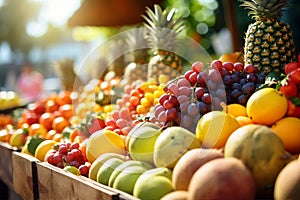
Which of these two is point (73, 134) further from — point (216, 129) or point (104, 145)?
point (216, 129)

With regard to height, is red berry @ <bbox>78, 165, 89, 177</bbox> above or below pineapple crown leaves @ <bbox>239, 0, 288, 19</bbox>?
below

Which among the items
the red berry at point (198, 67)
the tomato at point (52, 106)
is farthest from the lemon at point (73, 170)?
the tomato at point (52, 106)

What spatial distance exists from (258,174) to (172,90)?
857 mm

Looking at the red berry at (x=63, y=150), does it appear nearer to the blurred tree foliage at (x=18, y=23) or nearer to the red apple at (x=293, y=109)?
the red apple at (x=293, y=109)

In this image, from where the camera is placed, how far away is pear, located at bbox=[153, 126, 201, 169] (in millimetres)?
1946

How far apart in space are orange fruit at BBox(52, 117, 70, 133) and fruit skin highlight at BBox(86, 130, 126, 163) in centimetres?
167

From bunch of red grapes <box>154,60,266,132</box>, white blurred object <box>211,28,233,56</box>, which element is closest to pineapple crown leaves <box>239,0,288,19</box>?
bunch of red grapes <box>154,60,266,132</box>

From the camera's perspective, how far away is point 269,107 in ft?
6.64

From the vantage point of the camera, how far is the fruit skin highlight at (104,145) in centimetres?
250

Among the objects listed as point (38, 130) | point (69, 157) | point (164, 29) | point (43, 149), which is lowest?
point (38, 130)

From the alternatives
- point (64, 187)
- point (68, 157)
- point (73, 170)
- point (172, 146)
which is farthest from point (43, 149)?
point (172, 146)

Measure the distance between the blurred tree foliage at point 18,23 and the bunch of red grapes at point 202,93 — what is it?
3090 centimetres

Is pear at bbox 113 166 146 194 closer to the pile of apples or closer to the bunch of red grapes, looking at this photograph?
the bunch of red grapes

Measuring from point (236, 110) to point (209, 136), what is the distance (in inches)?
12.6
